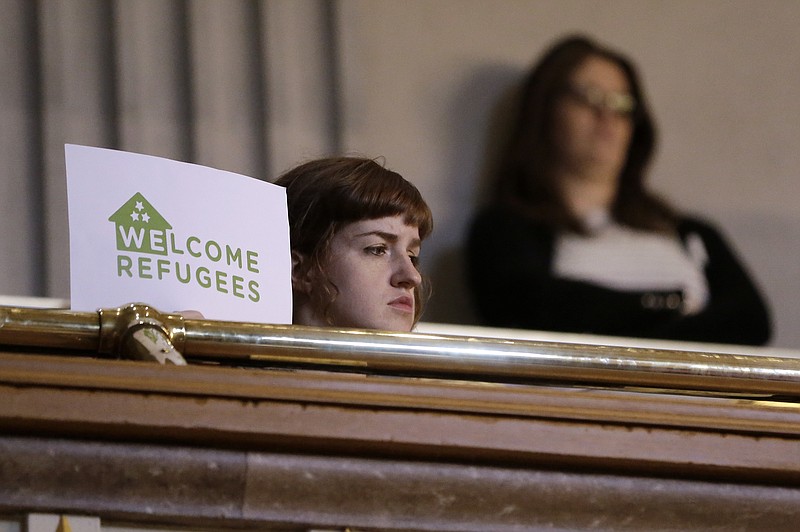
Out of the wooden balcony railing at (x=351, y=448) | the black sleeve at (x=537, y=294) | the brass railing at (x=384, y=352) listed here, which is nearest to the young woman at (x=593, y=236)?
the black sleeve at (x=537, y=294)

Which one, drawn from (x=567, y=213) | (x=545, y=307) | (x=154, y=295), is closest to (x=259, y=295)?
(x=154, y=295)

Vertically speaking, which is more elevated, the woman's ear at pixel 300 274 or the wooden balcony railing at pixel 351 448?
the woman's ear at pixel 300 274

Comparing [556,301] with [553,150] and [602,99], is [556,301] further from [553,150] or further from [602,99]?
[602,99]

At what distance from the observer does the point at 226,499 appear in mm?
717

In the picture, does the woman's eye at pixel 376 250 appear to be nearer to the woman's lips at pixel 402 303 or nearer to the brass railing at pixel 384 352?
the woman's lips at pixel 402 303

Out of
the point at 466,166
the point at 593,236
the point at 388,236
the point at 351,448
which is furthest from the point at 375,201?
the point at 466,166

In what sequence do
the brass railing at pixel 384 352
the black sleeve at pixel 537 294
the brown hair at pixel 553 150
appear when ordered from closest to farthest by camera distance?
the brass railing at pixel 384 352 → the black sleeve at pixel 537 294 → the brown hair at pixel 553 150

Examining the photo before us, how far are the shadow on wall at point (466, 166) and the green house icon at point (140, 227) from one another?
6.25 feet

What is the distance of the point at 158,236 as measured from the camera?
3.01 ft

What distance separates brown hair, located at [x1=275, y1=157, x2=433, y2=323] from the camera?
124 centimetres

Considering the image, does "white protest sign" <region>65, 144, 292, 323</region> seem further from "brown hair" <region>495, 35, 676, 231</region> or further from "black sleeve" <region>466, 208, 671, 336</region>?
"brown hair" <region>495, 35, 676, 231</region>

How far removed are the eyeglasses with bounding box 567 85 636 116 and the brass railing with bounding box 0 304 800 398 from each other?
1.98 metres

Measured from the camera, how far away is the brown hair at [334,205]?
124cm

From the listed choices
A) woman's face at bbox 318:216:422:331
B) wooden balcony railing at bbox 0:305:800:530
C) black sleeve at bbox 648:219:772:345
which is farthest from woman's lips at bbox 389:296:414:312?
black sleeve at bbox 648:219:772:345
